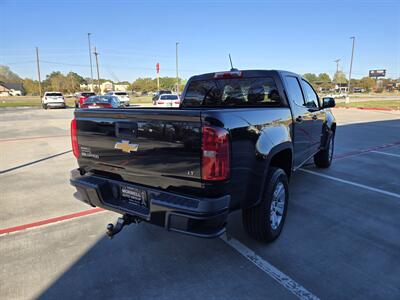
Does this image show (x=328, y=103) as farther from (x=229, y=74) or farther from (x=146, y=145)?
(x=146, y=145)

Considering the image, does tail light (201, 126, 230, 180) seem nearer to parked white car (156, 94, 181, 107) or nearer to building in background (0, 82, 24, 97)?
parked white car (156, 94, 181, 107)

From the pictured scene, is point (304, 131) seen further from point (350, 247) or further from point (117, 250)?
point (117, 250)

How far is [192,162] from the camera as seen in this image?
2492 millimetres

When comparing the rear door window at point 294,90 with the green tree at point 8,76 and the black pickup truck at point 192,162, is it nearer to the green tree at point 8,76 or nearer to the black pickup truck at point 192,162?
the black pickup truck at point 192,162

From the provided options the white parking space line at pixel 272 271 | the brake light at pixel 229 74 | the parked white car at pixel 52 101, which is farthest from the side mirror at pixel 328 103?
the parked white car at pixel 52 101

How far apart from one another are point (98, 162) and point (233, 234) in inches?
71.2

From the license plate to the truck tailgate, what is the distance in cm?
9

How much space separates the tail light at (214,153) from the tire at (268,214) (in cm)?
92

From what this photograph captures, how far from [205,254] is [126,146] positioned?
143 centimetres

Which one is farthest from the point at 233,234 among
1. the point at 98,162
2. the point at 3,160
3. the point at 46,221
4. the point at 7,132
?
the point at 7,132

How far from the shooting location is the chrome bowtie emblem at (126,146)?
2.82m

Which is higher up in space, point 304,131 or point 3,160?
point 304,131

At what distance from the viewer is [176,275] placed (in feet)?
9.34

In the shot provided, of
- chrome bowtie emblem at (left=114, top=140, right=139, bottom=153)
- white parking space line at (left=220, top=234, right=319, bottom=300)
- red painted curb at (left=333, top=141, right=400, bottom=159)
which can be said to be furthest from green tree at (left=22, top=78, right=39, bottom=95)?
white parking space line at (left=220, top=234, right=319, bottom=300)
